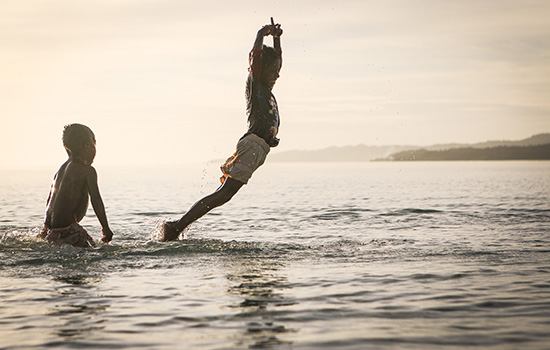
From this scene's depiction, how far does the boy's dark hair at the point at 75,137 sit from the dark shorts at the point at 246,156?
7.27 feet

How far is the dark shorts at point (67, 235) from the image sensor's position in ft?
27.7

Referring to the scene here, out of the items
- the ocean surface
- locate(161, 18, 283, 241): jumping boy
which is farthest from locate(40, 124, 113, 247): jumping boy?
locate(161, 18, 283, 241): jumping boy

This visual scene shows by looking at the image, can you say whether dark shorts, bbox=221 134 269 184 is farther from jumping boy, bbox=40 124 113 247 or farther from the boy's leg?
jumping boy, bbox=40 124 113 247

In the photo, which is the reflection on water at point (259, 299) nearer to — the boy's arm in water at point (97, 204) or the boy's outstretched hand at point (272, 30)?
the boy's arm in water at point (97, 204)

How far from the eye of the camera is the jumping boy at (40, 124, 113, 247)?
8.26m

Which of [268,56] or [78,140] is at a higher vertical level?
[268,56]

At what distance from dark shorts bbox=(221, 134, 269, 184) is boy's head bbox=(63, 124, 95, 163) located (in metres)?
2.16

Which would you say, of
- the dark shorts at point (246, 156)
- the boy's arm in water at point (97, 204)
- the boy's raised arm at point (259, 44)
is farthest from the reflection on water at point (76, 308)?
the boy's raised arm at point (259, 44)

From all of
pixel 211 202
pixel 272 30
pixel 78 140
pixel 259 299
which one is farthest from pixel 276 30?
pixel 259 299

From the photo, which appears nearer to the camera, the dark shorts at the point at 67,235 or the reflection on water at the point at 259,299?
the reflection on water at the point at 259,299

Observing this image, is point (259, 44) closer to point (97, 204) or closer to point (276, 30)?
point (276, 30)

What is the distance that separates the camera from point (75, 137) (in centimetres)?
832

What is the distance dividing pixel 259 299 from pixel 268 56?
4.68 m

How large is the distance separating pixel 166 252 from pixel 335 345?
4.88 meters
